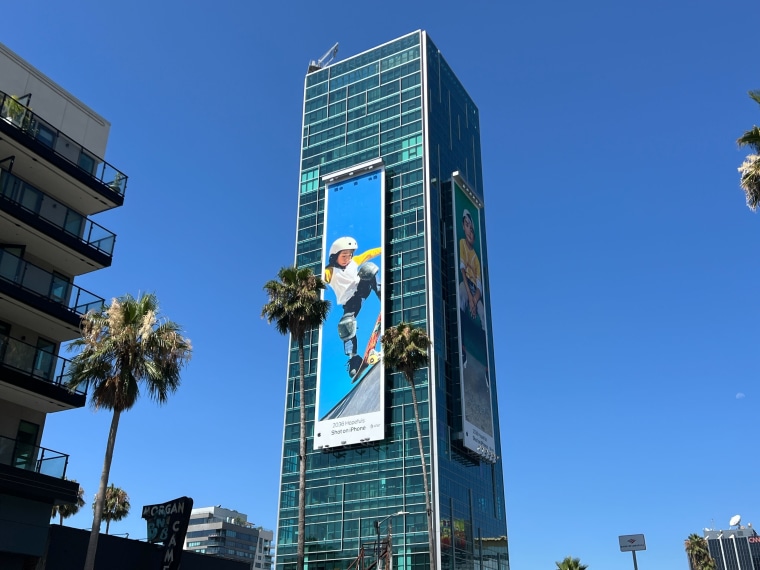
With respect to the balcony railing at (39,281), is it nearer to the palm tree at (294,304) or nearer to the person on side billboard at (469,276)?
the palm tree at (294,304)

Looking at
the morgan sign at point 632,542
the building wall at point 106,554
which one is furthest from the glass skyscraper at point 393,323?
the morgan sign at point 632,542

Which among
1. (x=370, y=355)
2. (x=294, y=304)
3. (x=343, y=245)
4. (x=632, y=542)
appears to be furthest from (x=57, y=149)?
(x=343, y=245)

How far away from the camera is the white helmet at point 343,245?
370 feet

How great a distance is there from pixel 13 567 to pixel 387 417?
239 ft

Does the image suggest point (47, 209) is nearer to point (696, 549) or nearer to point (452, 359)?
point (452, 359)

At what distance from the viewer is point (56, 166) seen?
115ft

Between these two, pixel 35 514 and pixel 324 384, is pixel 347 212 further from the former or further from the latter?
pixel 35 514

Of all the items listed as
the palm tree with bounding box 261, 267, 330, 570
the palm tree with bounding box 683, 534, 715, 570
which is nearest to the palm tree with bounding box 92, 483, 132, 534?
the palm tree with bounding box 261, 267, 330, 570

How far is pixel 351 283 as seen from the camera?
111 meters

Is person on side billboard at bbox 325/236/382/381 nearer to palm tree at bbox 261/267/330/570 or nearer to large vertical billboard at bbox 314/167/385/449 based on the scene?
large vertical billboard at bbox 314/167/385/449

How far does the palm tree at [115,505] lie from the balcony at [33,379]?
38909mm

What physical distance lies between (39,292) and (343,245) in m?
80.7

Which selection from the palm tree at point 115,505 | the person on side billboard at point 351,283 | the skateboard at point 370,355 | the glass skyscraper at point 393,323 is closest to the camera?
the palm tree at point 115,505

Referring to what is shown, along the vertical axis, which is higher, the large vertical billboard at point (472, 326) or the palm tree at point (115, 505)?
the large vertical billboard at point (472, 326)
